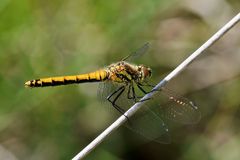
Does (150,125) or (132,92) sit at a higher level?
(132,92)

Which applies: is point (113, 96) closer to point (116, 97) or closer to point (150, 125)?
point (116, 97)

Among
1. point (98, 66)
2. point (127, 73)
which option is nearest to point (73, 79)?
point (127, 73)

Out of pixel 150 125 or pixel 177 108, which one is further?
pixel 150 125

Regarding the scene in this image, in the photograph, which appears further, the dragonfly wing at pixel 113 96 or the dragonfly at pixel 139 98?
the dragonfly wing at pixel 113 96

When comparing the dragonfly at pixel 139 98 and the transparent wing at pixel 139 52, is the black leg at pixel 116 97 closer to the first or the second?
the dragonfly at pixel 139 98

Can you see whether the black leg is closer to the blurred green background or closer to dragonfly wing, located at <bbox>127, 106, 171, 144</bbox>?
dragonfly wing, located at <bbox>127, 106, 171, 144</bbox>


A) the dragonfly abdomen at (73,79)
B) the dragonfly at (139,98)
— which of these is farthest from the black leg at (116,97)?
the dragonfly abdomen at (73,79)
